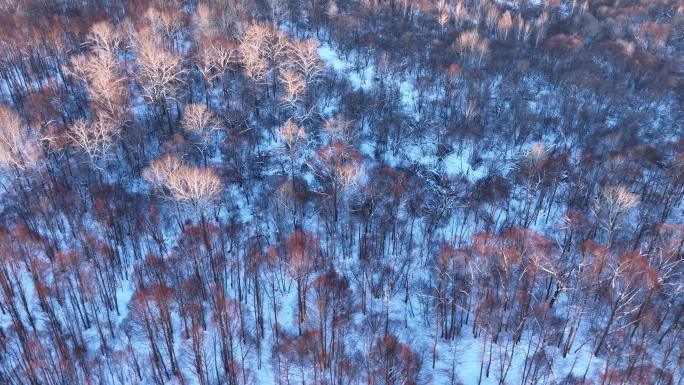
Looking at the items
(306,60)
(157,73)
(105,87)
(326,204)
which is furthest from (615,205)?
(105,87)

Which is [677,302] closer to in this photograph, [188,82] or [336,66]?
[336,66]

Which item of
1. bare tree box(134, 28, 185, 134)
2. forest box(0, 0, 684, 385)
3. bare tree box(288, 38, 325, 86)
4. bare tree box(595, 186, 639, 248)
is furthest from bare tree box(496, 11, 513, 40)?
bare tree box(134, 28, 185, 134)

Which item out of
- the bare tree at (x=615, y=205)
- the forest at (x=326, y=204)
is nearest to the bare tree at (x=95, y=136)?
the forest at (x=326, y=204)

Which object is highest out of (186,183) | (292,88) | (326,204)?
(292,88)

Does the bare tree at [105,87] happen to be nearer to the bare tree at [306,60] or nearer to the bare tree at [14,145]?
the bare tree at [14,145]

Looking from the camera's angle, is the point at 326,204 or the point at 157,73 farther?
the point at 157,73

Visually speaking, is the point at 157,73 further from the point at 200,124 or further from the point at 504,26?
the point at 504,26

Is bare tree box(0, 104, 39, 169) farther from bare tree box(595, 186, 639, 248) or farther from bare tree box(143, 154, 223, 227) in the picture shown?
bare tree box(595, 186, 639, 248)

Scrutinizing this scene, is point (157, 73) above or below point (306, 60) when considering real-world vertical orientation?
above
